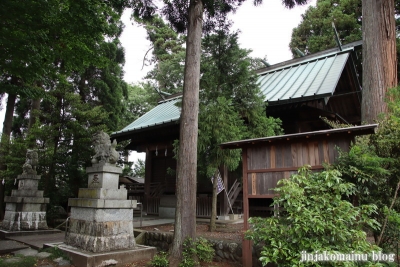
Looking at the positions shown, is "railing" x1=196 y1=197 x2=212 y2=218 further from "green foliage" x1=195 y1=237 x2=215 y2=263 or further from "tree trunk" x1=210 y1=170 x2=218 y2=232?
"green foliage" x1=195 y1=237 x2=215 y2=263

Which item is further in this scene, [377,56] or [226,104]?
[226,104]

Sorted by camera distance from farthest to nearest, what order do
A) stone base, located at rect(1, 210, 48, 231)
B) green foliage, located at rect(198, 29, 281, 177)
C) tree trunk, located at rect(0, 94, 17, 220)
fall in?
tree trunk, located at rect(0, 94, 17, 220)
stone base, located at rect(1, 210, 48, 231)
green foliage, located at rect(198, 29, 281, 177)

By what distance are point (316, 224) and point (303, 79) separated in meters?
8.66

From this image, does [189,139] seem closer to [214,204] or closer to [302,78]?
[214,204]

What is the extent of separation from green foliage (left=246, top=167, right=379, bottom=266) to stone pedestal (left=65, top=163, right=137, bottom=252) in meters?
3.59

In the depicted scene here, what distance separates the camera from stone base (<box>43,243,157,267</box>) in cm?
572

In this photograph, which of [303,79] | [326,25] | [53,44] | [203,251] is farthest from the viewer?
[326,25]

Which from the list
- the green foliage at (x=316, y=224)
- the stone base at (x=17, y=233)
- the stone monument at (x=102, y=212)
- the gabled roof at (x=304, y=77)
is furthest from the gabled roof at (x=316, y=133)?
the stone base at (x=17, y=233)

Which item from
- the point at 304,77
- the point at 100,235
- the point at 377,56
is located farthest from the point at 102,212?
the point at 304,77

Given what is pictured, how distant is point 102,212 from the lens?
645 cm

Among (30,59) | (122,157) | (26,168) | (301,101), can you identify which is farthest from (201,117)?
(122,157)

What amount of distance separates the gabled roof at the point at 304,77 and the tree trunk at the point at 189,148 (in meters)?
3.85

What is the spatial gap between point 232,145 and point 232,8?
200 inches

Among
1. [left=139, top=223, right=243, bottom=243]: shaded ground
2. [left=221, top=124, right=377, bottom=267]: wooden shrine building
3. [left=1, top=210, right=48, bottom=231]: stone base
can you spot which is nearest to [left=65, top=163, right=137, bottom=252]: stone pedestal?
[left=139, top=223, right=243, bottom=243]: shaded ground
